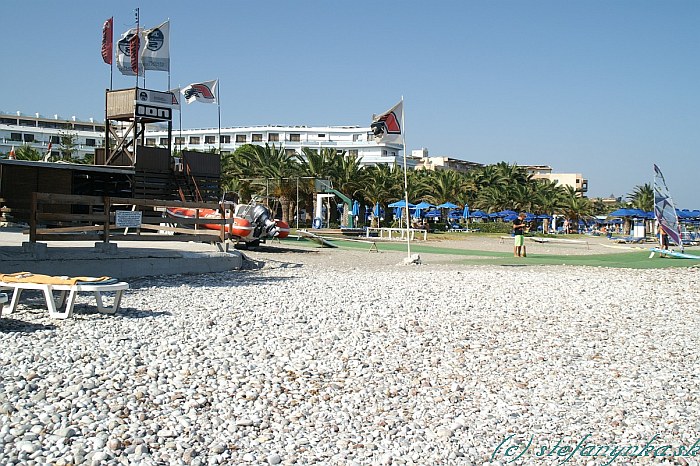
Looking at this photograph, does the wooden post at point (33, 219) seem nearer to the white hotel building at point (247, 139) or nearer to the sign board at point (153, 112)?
the sign board at point (153, 112)

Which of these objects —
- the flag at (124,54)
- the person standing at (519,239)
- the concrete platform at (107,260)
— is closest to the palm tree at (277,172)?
the flag at (124,54)

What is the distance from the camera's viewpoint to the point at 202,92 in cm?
3453

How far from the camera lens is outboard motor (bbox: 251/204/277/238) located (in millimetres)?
23141

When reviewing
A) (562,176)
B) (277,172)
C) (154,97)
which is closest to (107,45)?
(154,97)

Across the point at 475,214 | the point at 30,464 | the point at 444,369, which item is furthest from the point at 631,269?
the point at 475,214

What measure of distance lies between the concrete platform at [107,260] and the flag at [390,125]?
501cm

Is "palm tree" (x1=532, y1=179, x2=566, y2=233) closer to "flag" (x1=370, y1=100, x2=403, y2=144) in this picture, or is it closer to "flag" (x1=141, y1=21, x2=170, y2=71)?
"flag" (x1=141, y1=21, x2=170, y2=71)

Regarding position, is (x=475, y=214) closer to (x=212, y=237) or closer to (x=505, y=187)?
(x=505, y=187)

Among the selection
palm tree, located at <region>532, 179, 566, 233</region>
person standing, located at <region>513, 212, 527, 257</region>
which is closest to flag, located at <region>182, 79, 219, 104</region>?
person standing, located at <region>513, 212, 527, 257</region>

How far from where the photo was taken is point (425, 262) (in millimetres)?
20000

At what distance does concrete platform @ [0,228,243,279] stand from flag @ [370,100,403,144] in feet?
16.4

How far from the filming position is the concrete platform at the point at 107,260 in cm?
1224

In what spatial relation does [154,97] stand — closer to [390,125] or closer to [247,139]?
[390,125]

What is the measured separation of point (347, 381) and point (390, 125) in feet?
42.5
